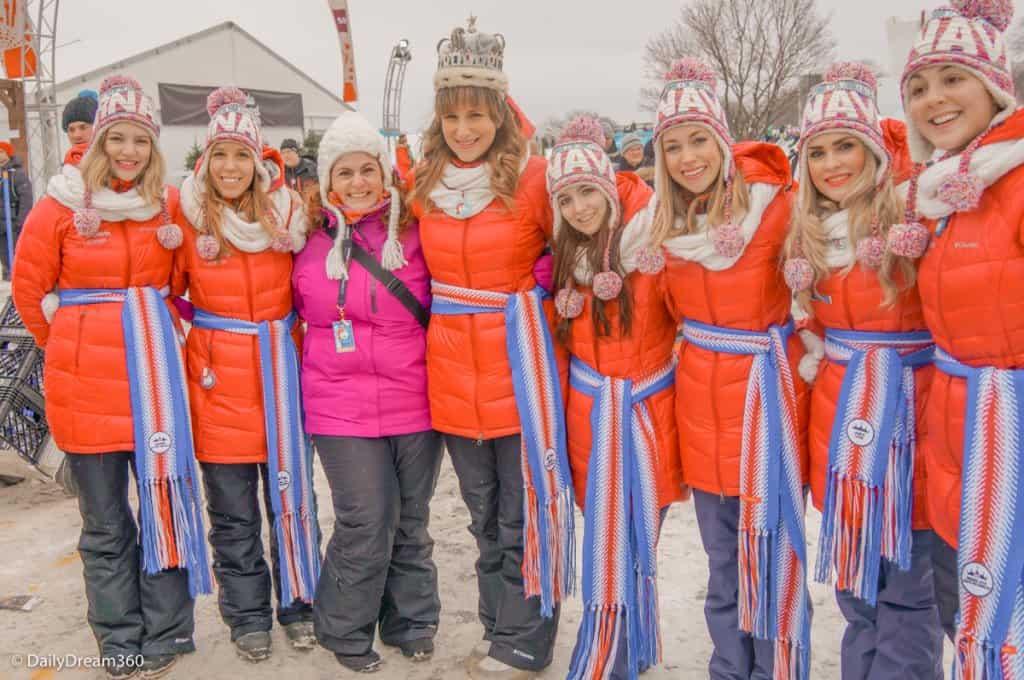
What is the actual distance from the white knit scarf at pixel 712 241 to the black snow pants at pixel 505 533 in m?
0.89

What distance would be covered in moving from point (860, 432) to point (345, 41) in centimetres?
1682

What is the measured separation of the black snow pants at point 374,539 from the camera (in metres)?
2.95

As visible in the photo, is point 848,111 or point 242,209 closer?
point 848,111

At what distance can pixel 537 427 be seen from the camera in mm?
2783

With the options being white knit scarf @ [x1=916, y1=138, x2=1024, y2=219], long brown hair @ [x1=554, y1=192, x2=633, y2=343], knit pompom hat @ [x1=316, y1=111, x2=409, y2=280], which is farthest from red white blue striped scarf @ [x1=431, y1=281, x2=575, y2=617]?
white knit scarf @ [x1=916, y1=138, x2=1024, y2=219]

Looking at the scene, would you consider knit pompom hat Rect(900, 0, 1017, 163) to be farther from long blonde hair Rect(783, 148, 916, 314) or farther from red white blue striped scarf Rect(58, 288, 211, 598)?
red white blue striped scarf Rect(58, 288, 211, 598)

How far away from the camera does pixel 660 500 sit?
2.71 metres

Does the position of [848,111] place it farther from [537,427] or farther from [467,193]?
[537,427]

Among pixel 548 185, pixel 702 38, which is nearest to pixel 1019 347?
pixel 548 185

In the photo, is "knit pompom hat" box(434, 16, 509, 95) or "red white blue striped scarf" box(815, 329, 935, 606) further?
"knit pompom hat" box(434, 16, 509, 95)

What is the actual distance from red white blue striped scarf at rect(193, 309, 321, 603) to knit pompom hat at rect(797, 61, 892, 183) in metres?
1.84

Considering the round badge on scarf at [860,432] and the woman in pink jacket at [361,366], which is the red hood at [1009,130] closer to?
the round badge on scarf at [860,432]

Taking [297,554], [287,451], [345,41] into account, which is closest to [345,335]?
[287,451]

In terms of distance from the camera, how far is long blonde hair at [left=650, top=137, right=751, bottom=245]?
8.06 ft
